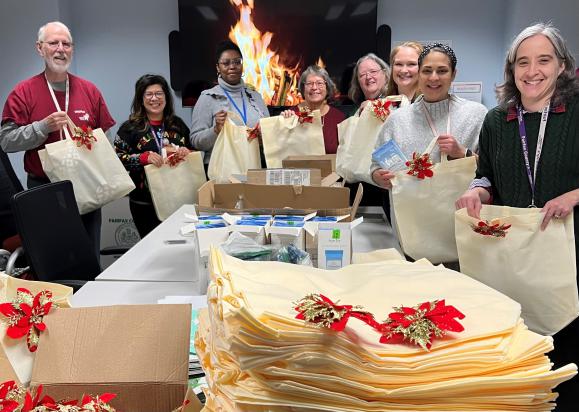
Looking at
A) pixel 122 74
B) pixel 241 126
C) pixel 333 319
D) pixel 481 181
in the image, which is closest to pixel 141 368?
pixel 333 319

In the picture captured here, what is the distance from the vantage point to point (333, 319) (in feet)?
1.81

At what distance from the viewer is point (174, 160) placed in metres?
2.85

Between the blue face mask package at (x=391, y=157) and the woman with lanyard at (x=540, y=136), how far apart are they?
0.33 meters

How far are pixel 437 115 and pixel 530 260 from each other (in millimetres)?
864

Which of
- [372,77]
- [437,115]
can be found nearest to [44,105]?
[372,77]

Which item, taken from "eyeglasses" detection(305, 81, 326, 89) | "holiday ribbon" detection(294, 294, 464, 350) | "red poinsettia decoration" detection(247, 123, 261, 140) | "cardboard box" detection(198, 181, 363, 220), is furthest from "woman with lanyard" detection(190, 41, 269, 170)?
"holiday ribbon" detection(294, 294, 464, 350)

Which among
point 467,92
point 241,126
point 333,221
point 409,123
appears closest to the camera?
point 333,221

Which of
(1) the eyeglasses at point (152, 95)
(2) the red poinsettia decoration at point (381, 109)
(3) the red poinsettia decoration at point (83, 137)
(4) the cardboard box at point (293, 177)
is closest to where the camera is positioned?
(4) the cardboard box at point (293, 177)

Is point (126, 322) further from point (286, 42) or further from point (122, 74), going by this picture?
point (122, 74)

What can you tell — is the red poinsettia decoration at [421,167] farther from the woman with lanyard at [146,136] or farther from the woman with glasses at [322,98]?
the woman with lanyard at [146,136]

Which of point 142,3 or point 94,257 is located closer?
point 94,257

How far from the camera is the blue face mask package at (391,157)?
1980mm

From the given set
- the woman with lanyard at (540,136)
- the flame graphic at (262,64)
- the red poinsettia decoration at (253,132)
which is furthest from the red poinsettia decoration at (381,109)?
the flame graphic at (262,64)

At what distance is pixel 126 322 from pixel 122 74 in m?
4.62
